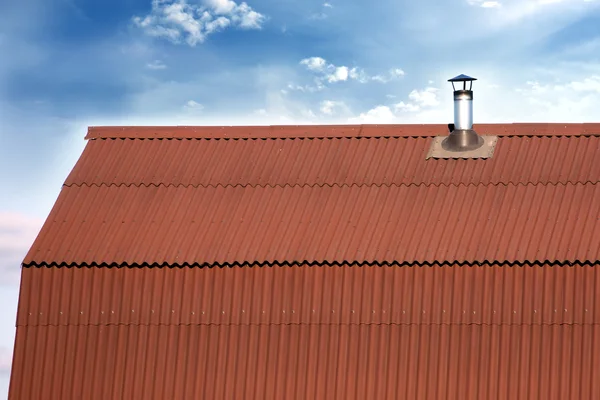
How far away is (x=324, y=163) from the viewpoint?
23734 mm

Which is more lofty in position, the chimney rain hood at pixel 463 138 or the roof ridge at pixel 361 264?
the chimney rain hood at pixel 463 138

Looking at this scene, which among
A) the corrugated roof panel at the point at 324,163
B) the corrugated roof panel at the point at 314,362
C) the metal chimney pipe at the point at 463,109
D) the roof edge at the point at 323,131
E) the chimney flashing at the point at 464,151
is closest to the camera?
the corrugated roof panel at the point at 314,362

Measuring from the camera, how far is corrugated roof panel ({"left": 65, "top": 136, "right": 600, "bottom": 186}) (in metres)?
23.0

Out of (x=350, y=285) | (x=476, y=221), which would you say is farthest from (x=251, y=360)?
(x=476, y=221)

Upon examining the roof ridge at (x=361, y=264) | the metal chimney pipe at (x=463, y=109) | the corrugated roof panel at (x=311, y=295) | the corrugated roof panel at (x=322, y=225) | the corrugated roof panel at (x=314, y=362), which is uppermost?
the metal chimney pipe at (x=463, y=109)

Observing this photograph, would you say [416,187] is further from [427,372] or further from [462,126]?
[427,372]

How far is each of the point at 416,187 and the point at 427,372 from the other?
4.51 m

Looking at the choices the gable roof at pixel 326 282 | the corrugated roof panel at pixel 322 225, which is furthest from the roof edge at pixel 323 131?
the corrugated roof panel at pixel 322 225

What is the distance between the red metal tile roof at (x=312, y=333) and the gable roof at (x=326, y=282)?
0.09ft

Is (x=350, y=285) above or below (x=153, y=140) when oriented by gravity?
below

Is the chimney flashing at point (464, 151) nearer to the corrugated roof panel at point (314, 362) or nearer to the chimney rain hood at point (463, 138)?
the chimney rain hood at point (463, 138)

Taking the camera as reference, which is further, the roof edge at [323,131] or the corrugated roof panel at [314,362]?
the roof edge at [323,131]

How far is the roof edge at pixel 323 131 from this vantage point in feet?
79.4

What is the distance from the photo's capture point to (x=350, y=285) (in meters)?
20.6
